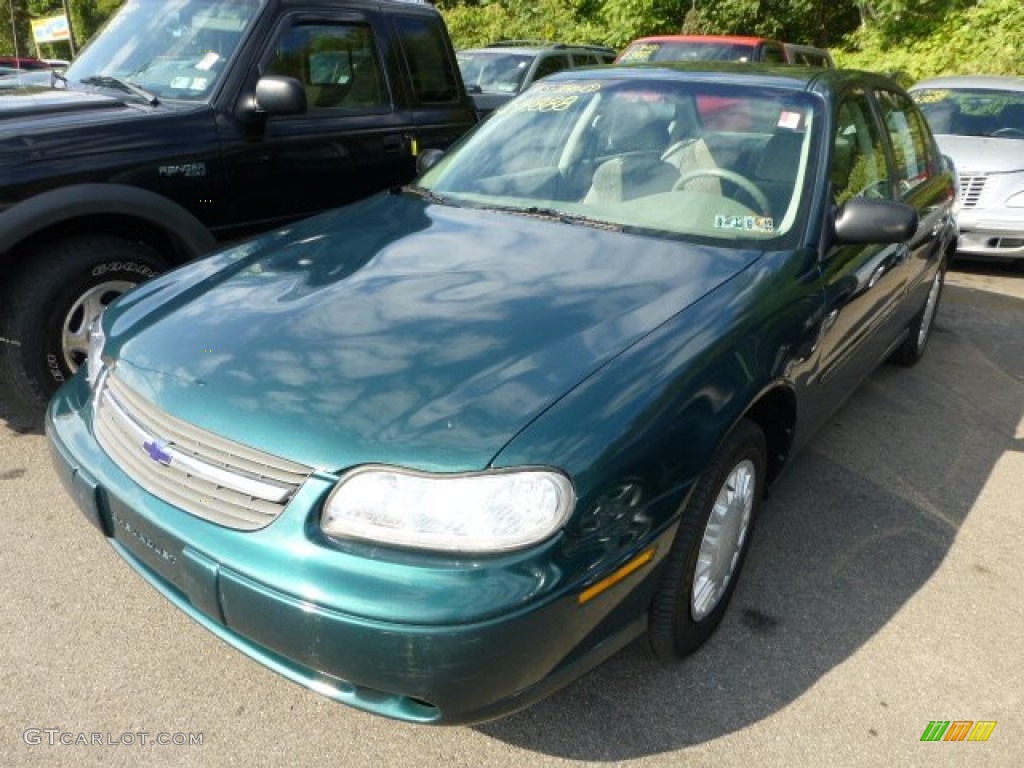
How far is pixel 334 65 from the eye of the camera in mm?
4484

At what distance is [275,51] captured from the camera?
4133 mm

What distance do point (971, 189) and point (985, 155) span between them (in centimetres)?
44

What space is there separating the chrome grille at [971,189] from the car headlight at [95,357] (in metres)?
6.74

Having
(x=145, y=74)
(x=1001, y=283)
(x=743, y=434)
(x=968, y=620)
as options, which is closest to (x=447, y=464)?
(x=743, y=434)

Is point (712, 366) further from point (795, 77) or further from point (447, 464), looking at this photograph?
point (795, 77)

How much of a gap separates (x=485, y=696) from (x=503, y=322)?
95cm

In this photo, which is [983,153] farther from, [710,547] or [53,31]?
[53,31]

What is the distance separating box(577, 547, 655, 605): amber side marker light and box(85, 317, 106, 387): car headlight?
5.04ft

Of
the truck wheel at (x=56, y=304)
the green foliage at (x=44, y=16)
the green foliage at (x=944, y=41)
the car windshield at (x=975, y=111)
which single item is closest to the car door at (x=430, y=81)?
the truck wheel at (x=56, y=304)

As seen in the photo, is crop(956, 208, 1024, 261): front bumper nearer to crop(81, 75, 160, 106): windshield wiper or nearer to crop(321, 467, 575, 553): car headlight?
crop(81, 75, 160, 106): windshield wiper

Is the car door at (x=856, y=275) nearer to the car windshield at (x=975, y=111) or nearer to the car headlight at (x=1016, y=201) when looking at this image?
the car headlight at (x=1016, y=201)

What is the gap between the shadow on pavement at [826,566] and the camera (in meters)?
2.24

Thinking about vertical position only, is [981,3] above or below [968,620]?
above

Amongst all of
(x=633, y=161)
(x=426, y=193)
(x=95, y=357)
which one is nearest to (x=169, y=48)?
(x=426, y=193)
